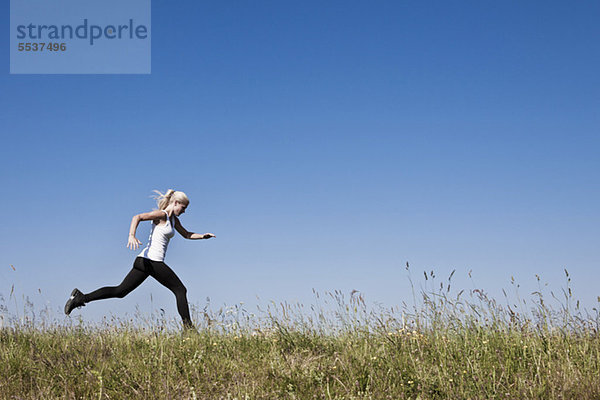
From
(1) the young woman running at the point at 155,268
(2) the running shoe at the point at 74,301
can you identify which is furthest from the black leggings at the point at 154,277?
(2) the running shoe at the point at 74,301

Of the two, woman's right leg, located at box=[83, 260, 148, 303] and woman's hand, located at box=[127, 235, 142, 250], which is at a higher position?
woman's hand, located at box=[127, 235, 142, 250]

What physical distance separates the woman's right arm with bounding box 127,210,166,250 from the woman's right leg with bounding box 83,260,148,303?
0.62 metres

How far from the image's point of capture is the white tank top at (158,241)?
796 cm

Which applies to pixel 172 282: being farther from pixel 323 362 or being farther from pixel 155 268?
pixel 323 362

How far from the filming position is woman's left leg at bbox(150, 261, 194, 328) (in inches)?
308

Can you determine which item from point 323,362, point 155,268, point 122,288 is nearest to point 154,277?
point 155,268

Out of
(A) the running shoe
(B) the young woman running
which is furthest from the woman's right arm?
(A) the running shoe

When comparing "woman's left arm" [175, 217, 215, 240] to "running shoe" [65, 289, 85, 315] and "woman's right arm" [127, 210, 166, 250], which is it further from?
"running shoe" [65, 289, 85, 315]

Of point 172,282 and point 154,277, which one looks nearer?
point 172,282

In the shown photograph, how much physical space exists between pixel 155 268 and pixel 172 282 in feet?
1.14

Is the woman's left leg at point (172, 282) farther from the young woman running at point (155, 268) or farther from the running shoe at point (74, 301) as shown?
the running shoe at point (74, 301)

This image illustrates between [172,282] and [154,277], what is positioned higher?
[154,277]

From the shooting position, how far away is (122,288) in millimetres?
7965

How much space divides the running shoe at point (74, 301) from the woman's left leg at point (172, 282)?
4.14ft
